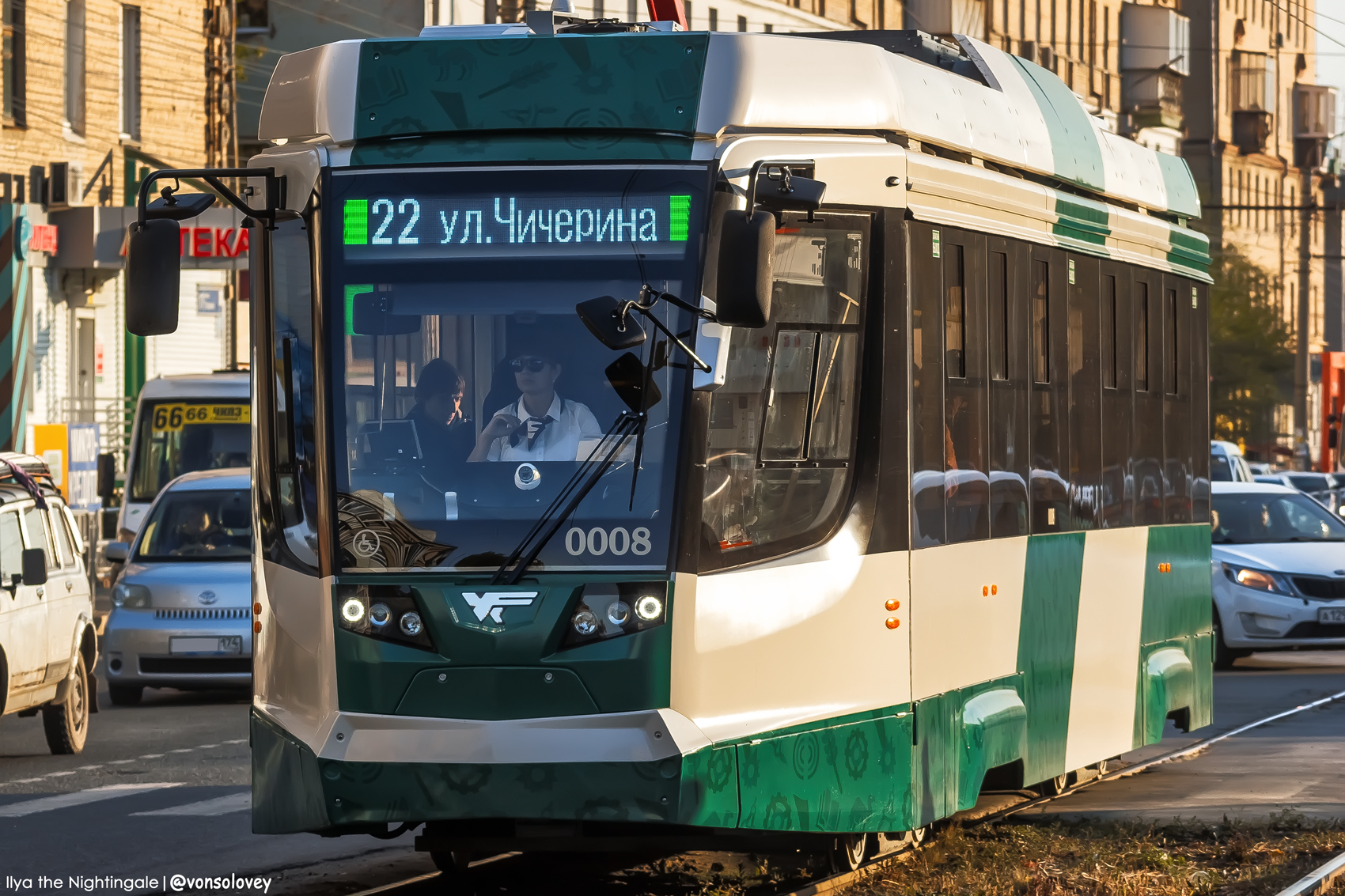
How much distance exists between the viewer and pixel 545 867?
11.0m

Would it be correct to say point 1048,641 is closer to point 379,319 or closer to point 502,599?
point 502,599

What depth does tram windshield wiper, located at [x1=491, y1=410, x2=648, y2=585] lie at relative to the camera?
27.7 feet

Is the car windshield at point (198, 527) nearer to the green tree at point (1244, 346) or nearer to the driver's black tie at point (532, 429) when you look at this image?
the driver's black tie at point (532, 429)

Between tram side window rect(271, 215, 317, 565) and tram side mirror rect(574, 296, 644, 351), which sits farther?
tram side window rect(271, 215, 317, 565)

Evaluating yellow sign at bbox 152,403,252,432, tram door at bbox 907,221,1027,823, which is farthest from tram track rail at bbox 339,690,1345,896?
yellow sign at bbox 152,403,252,432

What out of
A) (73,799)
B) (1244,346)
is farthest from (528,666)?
(1244,346)

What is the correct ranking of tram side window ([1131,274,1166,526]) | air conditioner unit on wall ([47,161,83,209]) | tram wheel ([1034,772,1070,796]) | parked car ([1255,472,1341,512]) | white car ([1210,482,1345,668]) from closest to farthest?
tram side window ([1131,274,1166,526])
tram wheel ([1034,772,1070,796])
white car ([1210,482,1345,668])
air conditioner unit on wall ([47,161,83,209])
parked car ([1255,472,1341,512])

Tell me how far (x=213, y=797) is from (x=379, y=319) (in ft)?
18.6

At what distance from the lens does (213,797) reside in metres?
13.7

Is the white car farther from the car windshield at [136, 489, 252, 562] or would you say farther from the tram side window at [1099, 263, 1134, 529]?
the tram side window at [1099, 263, 1134, 529]

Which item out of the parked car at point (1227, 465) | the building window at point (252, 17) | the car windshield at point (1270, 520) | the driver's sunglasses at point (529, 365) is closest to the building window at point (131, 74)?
the building window at point (252, 17)

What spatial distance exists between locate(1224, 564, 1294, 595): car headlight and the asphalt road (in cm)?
222

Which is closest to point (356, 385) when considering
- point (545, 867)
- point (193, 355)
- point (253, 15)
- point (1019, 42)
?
point (545, 867)

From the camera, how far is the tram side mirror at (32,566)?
15.8 m
